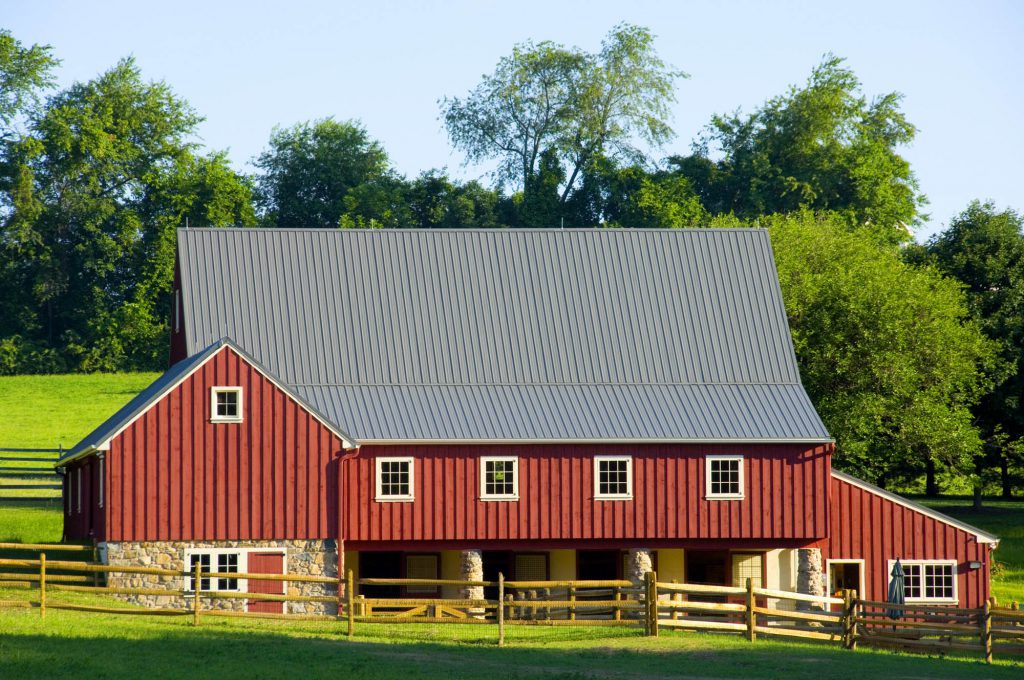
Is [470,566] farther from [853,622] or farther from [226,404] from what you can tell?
[853,622]

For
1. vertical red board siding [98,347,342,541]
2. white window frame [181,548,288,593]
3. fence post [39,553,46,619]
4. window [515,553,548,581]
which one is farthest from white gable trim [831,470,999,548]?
fence post [39,553,46,619]

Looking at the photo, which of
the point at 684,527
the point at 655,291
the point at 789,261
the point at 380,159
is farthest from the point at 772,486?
the point at 380,159

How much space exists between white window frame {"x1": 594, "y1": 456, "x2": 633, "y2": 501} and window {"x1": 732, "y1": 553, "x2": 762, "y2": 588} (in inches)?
157

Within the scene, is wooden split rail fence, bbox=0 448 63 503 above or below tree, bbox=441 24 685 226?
below

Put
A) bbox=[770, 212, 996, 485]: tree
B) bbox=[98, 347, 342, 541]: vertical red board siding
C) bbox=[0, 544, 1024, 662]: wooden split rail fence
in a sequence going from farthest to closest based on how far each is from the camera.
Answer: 1. bbox=[770, 212, 996, 485]: tree
2. bbox=[98, 347, 342, 541]: vertical red board siding
3. bbox=[0, 544, 1024, 662]: wooden split rail fence

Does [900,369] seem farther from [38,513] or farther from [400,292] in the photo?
[38,513]

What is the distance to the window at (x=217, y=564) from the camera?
37.6 meters

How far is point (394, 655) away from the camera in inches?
1150

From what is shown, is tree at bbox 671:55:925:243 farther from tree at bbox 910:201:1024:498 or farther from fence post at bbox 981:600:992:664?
fence post at bbox 981:600:992:664

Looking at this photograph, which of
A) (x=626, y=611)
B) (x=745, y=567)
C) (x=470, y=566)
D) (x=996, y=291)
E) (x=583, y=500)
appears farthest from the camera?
(x=996, y=291)

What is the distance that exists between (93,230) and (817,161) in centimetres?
3845

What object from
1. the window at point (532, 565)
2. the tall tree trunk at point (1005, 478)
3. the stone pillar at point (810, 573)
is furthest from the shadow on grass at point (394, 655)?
the tall tree trunk at point (1005, 478)

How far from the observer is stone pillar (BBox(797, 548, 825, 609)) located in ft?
136

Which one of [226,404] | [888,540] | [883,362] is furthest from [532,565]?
[883,362]
